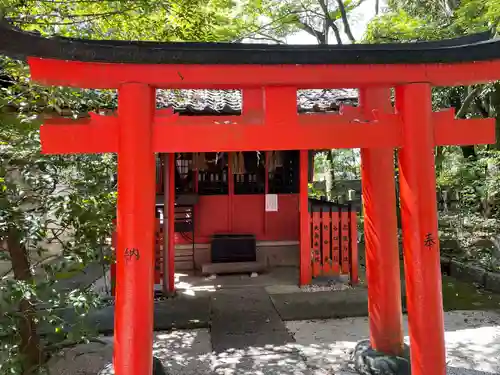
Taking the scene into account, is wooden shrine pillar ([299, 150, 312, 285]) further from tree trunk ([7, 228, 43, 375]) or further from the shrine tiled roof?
tree trunk ([7, 228, 43, 375])

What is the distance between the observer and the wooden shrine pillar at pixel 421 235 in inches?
116

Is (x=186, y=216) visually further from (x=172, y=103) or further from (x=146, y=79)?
(x=146, y=79)

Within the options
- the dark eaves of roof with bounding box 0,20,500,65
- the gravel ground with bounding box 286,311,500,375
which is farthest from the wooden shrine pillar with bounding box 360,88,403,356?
the dark eaves of roof with bounding box 0,20,500,65

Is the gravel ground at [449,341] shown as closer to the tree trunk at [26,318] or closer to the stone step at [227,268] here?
the stone step at [227,268]

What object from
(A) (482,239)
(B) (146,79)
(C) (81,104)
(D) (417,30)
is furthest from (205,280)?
(D) (417,30)

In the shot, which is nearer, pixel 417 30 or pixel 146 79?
pixel 146 79

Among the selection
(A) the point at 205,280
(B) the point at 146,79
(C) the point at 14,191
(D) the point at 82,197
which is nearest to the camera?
(B) the point at 146,79

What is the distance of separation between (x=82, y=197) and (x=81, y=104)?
1.70 metres

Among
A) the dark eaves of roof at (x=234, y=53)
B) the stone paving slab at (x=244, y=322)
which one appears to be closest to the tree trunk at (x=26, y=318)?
the dark eaves of roof at (x=234, y=53)

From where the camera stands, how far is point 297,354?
442 centimetres

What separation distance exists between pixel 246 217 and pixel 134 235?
5.76 meters

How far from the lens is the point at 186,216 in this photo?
8.02 meters

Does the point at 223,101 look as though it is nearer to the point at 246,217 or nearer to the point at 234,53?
the point at 246,217

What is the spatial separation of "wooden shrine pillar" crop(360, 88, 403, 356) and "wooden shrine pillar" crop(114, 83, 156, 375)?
2287mm
